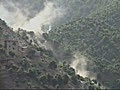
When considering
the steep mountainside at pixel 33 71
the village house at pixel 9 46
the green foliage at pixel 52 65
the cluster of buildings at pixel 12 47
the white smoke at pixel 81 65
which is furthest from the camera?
the white smoke at pixel 81 65

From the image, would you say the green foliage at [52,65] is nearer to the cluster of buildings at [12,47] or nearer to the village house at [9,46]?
the cluster of buildings at [12,47]

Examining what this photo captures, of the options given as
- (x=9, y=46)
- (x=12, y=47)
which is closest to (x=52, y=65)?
(x=12, y=47)

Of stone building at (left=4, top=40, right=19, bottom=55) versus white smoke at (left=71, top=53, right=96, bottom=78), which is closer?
stone building at (left=4, top=40, right=19, bottom=55)

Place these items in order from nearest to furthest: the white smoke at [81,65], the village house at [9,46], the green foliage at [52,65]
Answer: the village house at [9,46], the green foliage at [52,65], the white smoke at [81,65]

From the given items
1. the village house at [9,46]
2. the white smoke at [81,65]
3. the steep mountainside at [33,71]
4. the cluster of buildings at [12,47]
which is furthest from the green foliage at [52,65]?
the white smoke at [81,65]

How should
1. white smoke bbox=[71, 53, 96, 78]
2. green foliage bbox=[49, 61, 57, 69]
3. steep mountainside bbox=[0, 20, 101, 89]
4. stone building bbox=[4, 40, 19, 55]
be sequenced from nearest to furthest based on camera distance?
steep mountainside bbox=[0, 20, 101, 89] → green foliage bbox=[49, 61, 57, 69] → stone building bbox=[4, 40, 19, 55] → white smoke bbox=[71, 53, 96, 78]

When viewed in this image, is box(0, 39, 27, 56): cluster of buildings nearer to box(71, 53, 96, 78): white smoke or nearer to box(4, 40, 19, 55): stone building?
box(4, 40, 19, 55): stone building

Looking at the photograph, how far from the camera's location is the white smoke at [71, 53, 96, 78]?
607 ft

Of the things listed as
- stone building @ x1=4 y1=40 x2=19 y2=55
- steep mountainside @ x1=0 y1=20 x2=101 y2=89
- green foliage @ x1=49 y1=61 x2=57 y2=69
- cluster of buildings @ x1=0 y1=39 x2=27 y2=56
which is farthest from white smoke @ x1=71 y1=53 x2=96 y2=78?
stone building @ x1=4 y1=40 x2=19 y2=55

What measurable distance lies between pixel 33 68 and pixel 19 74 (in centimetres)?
623

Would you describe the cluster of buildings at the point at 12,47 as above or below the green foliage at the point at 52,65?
above

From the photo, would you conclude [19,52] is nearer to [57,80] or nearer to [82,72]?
[57,80]

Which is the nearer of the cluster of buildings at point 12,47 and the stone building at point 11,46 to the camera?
the stone building at point 11,46

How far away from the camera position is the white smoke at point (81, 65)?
185 m
